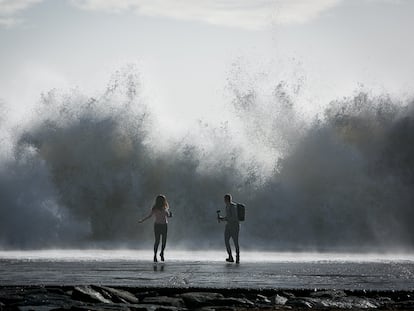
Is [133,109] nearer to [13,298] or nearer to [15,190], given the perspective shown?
[15,190]

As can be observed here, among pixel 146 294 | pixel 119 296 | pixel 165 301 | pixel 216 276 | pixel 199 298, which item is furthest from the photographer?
pixel 216 276

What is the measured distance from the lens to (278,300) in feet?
33.1

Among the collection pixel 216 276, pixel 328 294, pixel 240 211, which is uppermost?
pixel 240 211

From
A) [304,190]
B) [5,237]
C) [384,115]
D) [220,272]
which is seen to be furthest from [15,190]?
[220,272]

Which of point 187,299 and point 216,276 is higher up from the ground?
point 216,276

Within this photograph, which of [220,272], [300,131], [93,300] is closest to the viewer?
[93,300]

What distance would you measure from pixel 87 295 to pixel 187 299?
3.66 ft

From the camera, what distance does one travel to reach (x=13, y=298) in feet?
31.9

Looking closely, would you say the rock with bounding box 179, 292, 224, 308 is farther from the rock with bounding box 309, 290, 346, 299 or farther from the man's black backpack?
the man's black backpack

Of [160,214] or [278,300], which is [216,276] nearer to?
[278,300]

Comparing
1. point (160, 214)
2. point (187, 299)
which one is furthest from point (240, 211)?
point (187, 299)

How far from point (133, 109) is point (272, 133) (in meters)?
5.45

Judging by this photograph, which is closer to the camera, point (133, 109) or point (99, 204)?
point (99, 204)

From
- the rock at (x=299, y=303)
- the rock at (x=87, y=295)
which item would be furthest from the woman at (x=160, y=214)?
the rock at (x=299, y=303)
